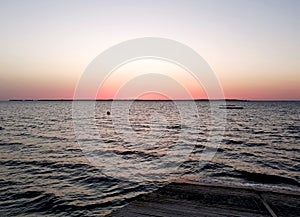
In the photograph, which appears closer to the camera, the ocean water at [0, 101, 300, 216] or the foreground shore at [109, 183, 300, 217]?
the foreground shore at [109, 183, 300, 217]

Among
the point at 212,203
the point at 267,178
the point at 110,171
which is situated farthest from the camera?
the point at 110,171

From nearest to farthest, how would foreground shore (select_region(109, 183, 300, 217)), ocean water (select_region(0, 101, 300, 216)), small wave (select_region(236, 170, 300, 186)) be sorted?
1. foreground shore (select_region(109, 183, 300, 217))
2. ocean water (select_region(0, 101, 300, 216))
3. small wave (select_region(236, 170, 300, 186))

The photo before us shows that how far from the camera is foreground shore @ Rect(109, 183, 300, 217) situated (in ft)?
13.6

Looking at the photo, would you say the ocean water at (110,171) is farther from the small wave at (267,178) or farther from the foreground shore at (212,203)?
the foreground shore at (212,203)

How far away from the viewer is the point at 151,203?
455cm

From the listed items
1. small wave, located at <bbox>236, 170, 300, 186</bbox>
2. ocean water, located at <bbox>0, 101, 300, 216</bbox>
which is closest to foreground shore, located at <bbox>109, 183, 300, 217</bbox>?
ocean water, located at <bbox>0, 101, 300, 216</bbox>

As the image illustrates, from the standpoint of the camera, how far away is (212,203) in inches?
180

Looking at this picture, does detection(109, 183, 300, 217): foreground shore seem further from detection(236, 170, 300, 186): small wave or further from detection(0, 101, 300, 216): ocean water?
detection(236, 170, 300, 186): small wave

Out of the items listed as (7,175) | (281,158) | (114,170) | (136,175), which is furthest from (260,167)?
(7,175)

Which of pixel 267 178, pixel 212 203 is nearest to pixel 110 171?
pixel 267 178

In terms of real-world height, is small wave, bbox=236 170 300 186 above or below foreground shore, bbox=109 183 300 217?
below

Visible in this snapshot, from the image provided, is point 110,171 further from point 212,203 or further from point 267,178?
point 212,203

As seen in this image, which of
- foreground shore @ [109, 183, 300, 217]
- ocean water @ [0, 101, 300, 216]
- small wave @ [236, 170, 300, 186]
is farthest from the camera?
small wave @ [236, 170, 300, 186]

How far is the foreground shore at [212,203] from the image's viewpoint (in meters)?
4.16
